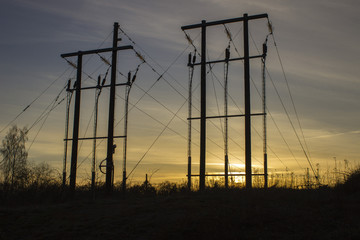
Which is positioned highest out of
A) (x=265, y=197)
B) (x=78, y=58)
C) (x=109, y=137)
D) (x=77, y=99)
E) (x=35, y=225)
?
(x=78, y=58)

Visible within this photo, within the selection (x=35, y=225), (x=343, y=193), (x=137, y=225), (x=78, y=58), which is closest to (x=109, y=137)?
(x=78, y=58)

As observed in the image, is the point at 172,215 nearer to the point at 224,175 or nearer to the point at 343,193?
the point at 343,193

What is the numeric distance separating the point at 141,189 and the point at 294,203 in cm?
1120

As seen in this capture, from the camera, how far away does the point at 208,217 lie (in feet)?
42.8

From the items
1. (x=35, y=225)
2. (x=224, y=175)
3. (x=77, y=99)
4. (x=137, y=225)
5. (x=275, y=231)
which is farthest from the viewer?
(x=77, y=99)

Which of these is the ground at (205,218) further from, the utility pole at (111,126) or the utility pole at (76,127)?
the utility pole at (76,127)

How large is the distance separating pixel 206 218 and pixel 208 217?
8 cm

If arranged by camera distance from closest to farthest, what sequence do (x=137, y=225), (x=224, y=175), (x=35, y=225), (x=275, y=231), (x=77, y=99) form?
(x=275, y=231) → (x=137, y=225) → (x=35, y=225) → (x=224, y=175) → (x=77, y=99)

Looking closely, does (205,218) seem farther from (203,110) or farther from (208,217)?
(203,110)

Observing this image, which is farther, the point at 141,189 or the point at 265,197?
the point at 141,189

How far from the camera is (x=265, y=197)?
1595 cm

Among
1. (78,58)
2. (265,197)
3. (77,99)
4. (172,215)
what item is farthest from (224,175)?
(78,58)

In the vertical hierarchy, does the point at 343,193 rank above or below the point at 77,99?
below

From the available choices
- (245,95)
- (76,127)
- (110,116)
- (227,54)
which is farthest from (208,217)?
(76,127)
